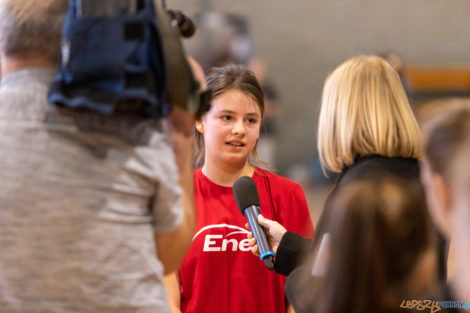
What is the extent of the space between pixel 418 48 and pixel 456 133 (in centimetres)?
784

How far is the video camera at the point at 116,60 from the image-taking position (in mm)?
1127

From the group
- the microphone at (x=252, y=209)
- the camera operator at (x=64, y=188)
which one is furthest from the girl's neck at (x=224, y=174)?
the camera operator at (x=64, y=188)

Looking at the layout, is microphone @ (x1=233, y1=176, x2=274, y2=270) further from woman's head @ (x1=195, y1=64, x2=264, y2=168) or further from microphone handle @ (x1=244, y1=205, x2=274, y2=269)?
woman's head @ (x1=195, y1=64, x2=264, y2=168)

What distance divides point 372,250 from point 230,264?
24.9 inches

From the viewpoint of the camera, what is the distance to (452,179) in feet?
3.84

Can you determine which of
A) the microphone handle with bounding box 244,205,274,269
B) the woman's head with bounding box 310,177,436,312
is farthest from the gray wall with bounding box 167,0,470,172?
the woman's head with bounding box 310,177,436,312

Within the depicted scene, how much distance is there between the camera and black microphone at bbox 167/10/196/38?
1300mm

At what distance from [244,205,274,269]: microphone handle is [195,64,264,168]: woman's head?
0.28 meters

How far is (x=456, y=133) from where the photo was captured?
119 cm

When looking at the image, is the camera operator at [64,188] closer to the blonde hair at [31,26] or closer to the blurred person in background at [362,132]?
the blonde hair at [31,26]

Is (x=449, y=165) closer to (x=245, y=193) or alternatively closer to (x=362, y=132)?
(x=362, y=132)

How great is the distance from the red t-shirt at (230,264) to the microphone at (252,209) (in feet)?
0.50

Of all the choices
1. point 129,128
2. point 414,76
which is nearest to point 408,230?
point 129,128

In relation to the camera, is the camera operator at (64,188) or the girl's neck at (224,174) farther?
the girl's neck at (224,174)
